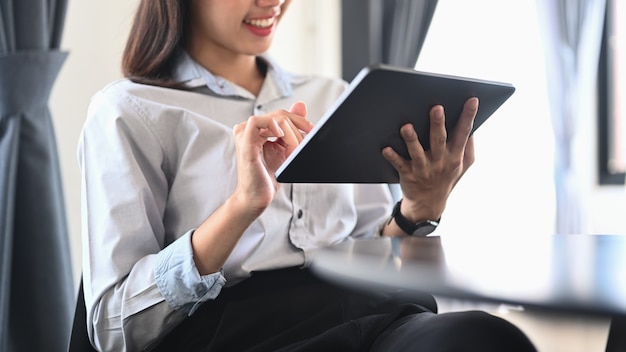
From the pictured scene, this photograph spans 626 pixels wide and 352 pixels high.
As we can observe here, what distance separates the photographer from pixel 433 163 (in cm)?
121

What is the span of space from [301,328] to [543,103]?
278cm

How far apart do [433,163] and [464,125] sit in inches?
3.9

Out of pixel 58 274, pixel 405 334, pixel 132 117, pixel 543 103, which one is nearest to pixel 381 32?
pixel 543 103

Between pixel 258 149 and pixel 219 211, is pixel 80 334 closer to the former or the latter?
pixel 219 211

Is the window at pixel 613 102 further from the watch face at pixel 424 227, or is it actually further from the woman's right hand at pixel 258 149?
the woman's right hand at pixel 258 149

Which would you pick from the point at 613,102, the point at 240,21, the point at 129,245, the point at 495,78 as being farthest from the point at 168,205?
the point at 613,102

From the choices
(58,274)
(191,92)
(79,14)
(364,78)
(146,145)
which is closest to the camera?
(364,78)

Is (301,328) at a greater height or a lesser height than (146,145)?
lesser

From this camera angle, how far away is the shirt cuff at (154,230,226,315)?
3.69 ft

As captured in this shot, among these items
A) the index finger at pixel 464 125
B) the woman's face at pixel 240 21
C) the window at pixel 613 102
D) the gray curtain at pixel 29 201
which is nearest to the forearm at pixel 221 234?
the index finger at pixel 464 125

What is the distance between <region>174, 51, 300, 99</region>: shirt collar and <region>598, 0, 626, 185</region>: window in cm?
286

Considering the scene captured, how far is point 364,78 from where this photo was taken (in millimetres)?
882

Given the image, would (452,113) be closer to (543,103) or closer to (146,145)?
(146,145)

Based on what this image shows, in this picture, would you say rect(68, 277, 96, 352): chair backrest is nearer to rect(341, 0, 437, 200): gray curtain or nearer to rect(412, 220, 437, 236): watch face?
rect(412, 220, 437, 236): watch face
